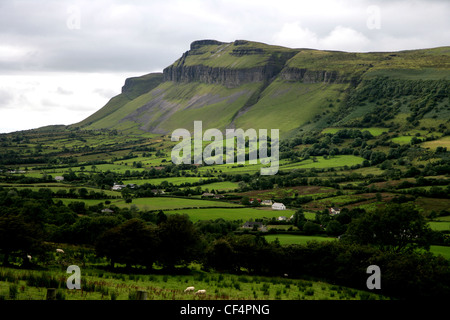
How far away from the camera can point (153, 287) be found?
25.4m

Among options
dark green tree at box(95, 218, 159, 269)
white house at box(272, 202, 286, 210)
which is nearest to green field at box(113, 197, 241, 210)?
white house at box(272, 202, 286, 210)

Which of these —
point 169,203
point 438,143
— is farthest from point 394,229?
point 438,143

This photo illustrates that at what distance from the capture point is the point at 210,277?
34000 mm

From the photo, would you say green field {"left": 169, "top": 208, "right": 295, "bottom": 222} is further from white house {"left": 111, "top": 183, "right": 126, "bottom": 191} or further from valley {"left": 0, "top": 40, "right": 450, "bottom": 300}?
white house {"left": 111, "top": 183, "right": 126, "bottom": 191}

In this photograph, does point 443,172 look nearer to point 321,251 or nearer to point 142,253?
point 321,251

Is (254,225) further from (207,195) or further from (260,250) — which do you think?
(207,195)

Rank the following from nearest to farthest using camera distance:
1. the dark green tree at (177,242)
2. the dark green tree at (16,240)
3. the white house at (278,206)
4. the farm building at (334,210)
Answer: the dark green tree at (16,240) → the dark green tree at (177,242) → the farm building at (334,210) → the white house at (278,206)

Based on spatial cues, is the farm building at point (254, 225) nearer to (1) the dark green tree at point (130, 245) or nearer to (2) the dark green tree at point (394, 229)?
(2) the dark green tree at point (394, 229)

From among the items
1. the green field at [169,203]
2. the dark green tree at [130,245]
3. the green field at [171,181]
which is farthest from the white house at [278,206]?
the dark green tree at [130,245]

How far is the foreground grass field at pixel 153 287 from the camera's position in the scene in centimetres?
1944

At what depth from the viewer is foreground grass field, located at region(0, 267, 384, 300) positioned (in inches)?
765

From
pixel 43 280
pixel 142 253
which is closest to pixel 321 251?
pixel 142 253
